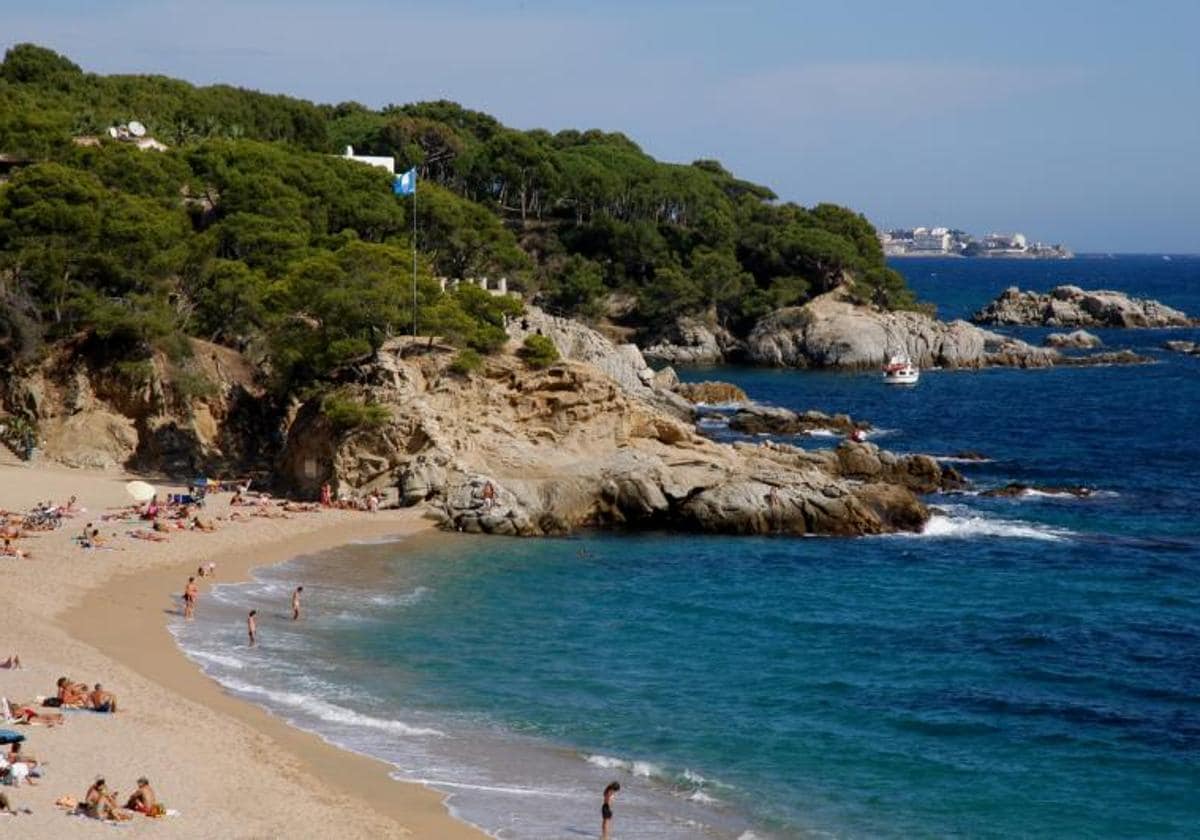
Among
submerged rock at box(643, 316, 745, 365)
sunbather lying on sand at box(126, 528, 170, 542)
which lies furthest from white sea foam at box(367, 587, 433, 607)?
submerged rock at box(643, 316, 745, 365)

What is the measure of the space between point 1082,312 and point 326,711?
121986 millimetres

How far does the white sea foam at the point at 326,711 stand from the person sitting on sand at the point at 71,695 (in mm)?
3178

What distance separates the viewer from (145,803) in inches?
817

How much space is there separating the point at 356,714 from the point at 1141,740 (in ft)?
47.9

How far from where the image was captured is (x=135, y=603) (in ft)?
111

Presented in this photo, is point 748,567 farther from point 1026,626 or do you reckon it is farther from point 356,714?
point 356,714

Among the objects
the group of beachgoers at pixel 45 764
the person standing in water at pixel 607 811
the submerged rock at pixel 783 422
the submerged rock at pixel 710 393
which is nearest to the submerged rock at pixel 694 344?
the submerged rock at pixel 710 393

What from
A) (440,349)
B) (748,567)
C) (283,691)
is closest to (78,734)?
(283,691)

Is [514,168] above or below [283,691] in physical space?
above

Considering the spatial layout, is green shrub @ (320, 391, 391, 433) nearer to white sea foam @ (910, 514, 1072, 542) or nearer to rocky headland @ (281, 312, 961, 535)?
rocky headland @ (281, 312, 961, 535)

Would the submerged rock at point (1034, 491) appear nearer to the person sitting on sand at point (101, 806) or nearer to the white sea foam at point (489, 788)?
the white sea foam at point (489, 788)

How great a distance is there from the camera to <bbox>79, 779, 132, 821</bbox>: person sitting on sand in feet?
66.7

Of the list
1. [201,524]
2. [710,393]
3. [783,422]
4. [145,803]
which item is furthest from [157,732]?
[710,393]

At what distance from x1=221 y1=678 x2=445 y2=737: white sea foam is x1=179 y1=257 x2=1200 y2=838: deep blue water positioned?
0.07 metres
